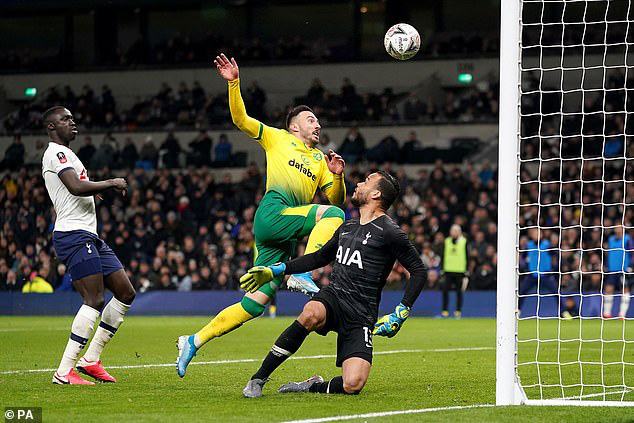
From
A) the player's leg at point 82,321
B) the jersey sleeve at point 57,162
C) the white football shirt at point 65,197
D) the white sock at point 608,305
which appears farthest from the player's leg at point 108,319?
the white sock at point 608,305

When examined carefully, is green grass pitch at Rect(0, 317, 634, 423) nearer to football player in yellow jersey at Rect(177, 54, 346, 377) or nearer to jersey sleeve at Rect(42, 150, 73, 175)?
football player in yellow jersey at Rect(177, 54, 346, 377)

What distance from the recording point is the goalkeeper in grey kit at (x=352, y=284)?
7.06m

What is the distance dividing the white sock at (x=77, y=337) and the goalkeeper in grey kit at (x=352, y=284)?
1602 millimetres

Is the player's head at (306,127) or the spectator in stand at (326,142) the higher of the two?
the player's head at (306,127)

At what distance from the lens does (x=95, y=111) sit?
31.6m

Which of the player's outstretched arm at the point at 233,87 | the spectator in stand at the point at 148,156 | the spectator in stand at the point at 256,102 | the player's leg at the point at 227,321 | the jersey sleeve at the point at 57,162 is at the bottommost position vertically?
the player's leg at the point at 227,321

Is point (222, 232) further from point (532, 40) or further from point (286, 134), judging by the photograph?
point (286, 134)

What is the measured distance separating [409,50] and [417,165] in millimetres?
18372

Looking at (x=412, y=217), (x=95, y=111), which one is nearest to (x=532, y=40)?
(x=412, y=217)

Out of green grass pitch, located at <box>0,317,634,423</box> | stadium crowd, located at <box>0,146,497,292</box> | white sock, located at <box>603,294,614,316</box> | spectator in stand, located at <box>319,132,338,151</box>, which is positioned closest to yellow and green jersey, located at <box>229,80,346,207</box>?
green grass pitch, located at <box>0,317,634,423</box>

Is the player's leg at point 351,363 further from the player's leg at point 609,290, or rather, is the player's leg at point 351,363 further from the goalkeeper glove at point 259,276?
the player's leg at point 609,290

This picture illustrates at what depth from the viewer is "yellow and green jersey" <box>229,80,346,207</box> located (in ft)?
27.1

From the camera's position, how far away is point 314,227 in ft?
26.3

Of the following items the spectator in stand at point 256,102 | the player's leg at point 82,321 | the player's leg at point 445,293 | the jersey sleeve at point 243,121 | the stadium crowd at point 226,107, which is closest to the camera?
the player's leg at point 82,321
